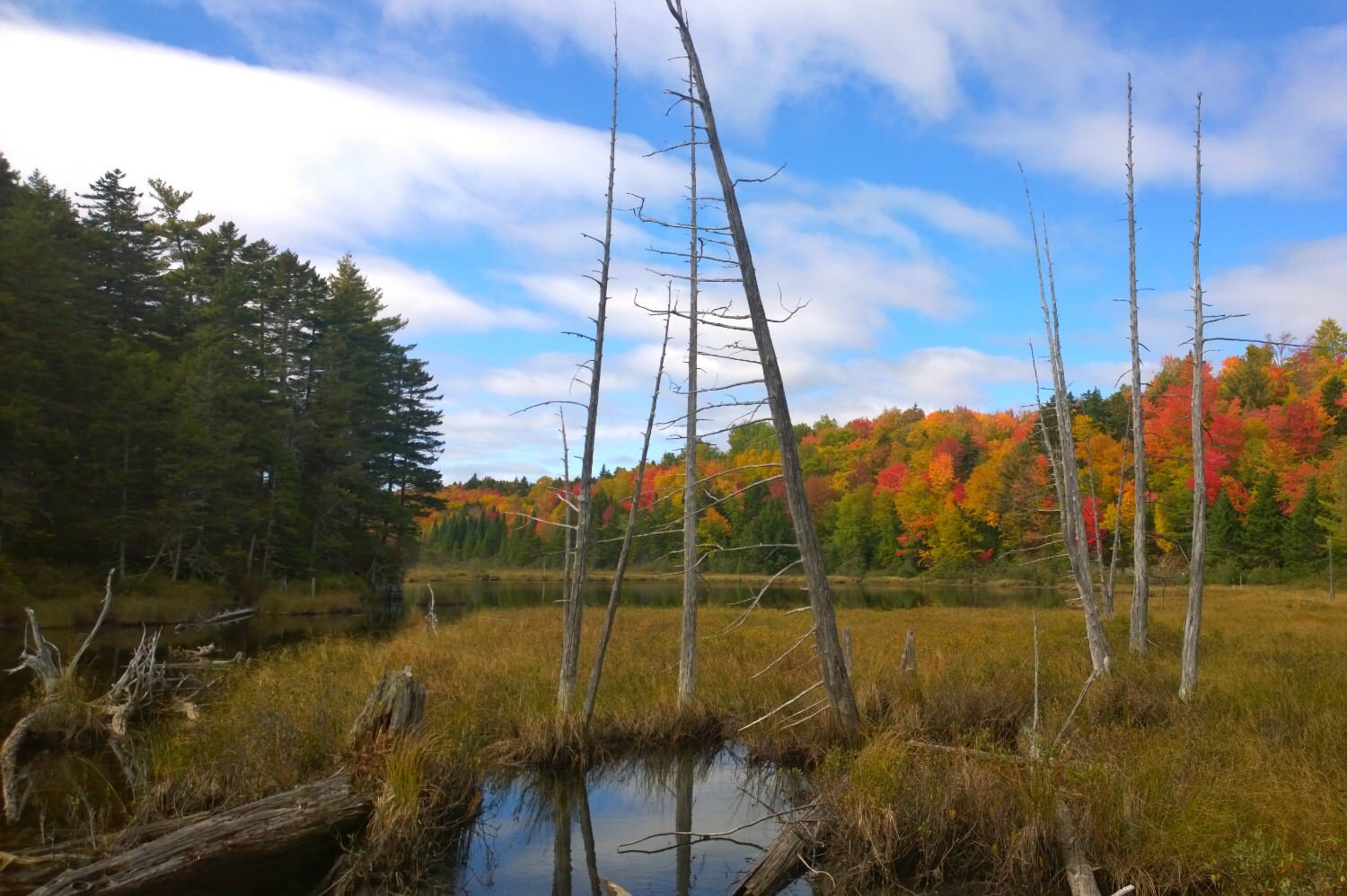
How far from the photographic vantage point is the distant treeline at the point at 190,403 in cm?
2653

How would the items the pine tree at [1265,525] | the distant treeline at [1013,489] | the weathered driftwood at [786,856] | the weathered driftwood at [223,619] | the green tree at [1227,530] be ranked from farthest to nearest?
the green tree at [1227,530] → the pine tree at [1265,525] → the distant treeline at [1013,489] → the weathered driftwood at [223,619] → the weathered driftwood at [786,856]

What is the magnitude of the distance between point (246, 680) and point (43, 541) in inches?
761

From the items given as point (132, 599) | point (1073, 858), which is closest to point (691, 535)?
point (1073, 858)

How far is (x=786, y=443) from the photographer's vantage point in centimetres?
911

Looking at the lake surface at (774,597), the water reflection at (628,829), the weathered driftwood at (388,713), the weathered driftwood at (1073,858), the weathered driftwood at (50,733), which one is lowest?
the lake surface at (774,597)

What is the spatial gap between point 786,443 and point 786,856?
4121 millimetres

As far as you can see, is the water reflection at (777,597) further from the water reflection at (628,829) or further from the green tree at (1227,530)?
the water reflection at (628,829)

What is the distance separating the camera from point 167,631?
1007 inches

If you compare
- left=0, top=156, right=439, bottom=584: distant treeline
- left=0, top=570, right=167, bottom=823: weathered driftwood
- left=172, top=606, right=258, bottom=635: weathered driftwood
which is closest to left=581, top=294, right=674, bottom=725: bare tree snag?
left=0, top=570, right=167, bottom=823: weathered driftwood

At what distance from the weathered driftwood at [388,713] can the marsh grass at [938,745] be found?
301mm

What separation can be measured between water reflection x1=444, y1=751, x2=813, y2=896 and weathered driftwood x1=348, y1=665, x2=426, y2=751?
1.35 m

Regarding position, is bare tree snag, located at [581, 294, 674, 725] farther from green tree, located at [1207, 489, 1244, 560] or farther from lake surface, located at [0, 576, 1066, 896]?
green tree, located at [1207, 489, 1244, 560]

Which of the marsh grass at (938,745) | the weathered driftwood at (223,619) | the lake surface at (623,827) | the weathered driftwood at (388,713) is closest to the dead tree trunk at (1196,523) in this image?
the marsh grass at (938,745)

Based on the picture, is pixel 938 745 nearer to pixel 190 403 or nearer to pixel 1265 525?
pixel 190 403
